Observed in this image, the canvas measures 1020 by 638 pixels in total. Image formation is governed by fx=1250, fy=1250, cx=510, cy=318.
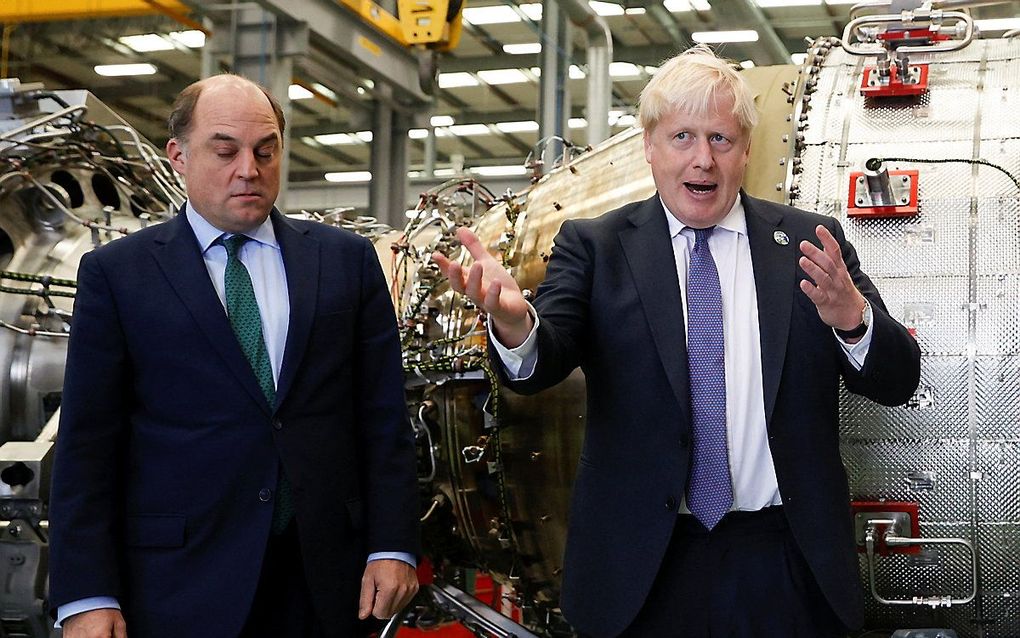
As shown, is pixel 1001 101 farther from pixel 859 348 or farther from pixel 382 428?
pixel 382 428

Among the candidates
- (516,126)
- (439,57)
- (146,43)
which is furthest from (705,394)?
(516,126)

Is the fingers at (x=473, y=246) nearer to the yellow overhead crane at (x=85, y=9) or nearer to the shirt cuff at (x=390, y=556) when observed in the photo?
the shirt cuff at (x=390, y=556)

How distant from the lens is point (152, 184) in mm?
5508

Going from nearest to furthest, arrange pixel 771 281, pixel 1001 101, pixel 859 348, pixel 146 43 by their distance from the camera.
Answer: pixel 859 348 < pixel 771 281 < pixel 1001 101 < pixel 146 43

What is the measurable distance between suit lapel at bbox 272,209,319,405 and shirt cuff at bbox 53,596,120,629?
0.52m

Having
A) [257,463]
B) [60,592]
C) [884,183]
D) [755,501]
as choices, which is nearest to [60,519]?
Answer: [60,592]

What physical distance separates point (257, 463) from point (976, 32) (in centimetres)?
246

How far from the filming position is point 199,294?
8.54ft

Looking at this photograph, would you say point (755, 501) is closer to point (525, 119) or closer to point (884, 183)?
point (884, 183)

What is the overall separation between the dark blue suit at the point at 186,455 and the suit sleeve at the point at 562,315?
490 millimetres

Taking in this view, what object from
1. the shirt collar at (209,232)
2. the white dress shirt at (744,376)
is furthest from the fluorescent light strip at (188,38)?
the white dress shirt at (744,376)

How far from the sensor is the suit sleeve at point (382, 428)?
2.70 m

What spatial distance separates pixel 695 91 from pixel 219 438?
1191 mm

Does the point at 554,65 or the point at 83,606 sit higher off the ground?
the point at 554,65
